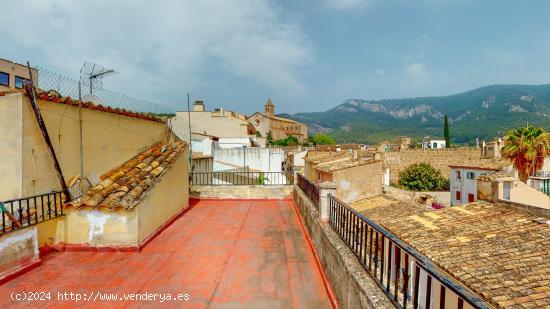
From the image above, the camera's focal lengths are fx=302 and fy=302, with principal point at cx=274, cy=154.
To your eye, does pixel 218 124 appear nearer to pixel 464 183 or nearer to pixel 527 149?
pixel 464 183

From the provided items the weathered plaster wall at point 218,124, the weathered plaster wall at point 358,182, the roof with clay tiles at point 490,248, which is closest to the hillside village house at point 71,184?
the roof with clay tiles at point 490,248

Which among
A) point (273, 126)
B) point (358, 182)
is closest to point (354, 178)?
point (358, 182)

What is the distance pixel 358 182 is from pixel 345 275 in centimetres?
1746

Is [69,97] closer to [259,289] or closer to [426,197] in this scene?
[259,289]

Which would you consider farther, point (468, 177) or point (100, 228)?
point (468, 177)

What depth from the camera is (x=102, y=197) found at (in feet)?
17.9

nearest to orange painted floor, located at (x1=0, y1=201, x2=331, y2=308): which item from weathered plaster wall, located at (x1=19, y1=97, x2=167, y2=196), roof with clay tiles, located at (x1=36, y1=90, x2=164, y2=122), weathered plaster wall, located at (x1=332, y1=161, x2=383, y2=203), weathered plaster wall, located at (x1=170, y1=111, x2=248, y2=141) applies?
weathered plaster wall, located at (x1=19, y1=97, x2=167, y2=196)

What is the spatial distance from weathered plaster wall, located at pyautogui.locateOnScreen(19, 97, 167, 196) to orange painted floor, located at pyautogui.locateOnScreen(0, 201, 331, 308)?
137 cm

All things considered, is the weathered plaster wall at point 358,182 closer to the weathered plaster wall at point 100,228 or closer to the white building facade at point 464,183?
the white building facade at point 464,183

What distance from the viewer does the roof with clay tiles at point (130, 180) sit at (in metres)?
5.30

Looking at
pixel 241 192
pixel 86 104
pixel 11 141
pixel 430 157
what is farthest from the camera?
pixel 430 157

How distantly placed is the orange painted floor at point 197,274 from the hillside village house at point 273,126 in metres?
76.9

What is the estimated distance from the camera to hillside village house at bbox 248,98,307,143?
3413 inches

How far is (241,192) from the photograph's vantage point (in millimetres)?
11141
